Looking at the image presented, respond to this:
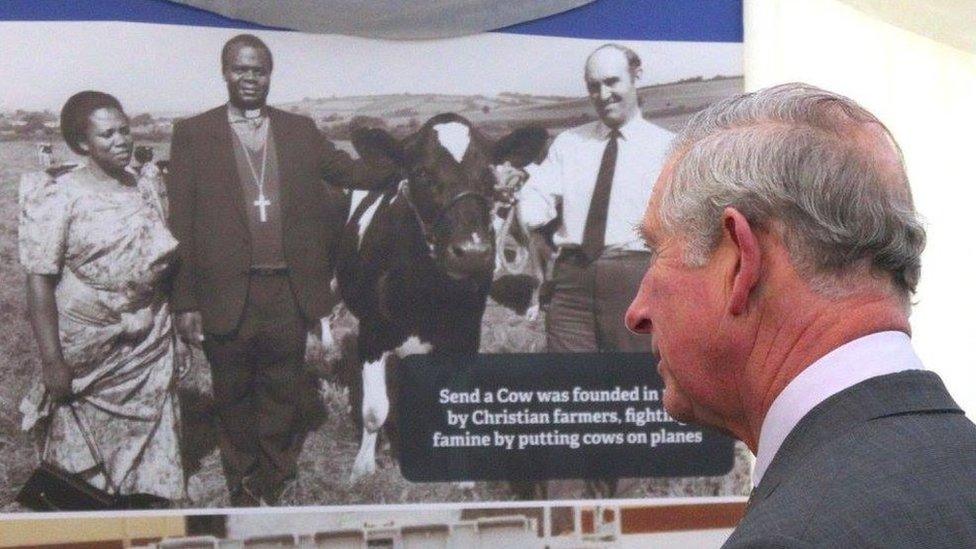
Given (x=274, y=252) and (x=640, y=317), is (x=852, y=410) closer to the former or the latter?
(x=640, y=317)

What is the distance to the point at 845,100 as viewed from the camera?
93 cm

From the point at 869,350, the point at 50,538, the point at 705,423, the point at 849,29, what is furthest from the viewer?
the point at 849,29

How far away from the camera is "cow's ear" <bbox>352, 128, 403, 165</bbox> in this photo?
7.91 feet

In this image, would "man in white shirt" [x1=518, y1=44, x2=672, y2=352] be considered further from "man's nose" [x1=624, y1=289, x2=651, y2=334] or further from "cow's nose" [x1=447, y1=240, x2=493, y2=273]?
"man's nose" [x1=624, y1=289, x2=651, y2=334]

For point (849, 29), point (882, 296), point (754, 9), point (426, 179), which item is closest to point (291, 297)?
point (426, 179)

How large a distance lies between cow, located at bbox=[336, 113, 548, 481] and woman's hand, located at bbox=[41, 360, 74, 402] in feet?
1.81

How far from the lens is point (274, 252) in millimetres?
2377

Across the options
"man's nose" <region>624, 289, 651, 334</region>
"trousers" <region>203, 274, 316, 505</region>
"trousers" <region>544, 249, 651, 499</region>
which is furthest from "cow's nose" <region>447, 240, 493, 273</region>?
"man's nose" <region>624, 289, 651, 334</region>

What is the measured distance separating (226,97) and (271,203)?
233 millimetres

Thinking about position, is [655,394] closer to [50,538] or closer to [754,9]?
[754,9]

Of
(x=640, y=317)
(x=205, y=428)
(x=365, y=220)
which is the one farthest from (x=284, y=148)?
(x=640, y=317)

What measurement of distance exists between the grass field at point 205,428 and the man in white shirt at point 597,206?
102 millimetres

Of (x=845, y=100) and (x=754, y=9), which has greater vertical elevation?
(x=754, y=9)

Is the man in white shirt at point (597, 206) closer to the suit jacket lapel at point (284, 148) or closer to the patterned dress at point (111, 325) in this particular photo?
the suit jacket lapel at point (284, 148)
